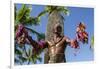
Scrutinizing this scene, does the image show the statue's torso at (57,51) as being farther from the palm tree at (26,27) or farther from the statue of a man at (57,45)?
the palm tree at (26,27)

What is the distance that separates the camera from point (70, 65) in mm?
2119

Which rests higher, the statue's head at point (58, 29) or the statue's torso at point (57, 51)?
the statue's head at point (58, 29)

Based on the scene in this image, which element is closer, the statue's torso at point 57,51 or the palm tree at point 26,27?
the palm tree at point 26,27

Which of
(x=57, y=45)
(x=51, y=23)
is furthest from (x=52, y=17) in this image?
(x=57, y=45)

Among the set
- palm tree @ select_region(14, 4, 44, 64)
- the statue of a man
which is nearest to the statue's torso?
the statue of a man

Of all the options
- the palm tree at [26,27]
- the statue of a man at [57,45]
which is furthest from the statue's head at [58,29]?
the palm tree at [26,27]

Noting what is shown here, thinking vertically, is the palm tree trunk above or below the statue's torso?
above

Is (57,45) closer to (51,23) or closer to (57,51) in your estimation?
(57,51)

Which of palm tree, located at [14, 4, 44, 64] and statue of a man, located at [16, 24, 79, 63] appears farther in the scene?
statue of a man, located at [16, 24, 79, 63]

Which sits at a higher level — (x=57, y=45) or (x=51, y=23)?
(x=51, y=23)

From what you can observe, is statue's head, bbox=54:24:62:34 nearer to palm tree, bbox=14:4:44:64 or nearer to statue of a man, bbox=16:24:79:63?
statue of a man, bbox=16:24:79:63

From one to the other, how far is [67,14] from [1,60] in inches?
28.6

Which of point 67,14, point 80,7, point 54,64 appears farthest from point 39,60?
point 80,7

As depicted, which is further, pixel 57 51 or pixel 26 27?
pixel 57 51
